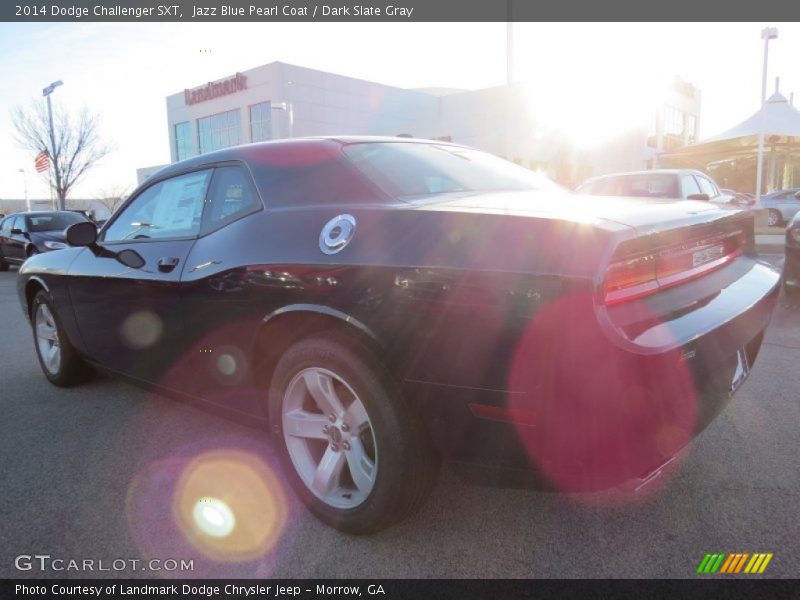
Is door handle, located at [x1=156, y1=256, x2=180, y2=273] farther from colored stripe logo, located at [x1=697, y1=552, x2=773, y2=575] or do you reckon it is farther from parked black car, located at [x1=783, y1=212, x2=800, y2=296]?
parked black car, located at [x1=783, y1=212, x2=800, y2=296]

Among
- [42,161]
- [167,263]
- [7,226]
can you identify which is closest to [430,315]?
[167,263]

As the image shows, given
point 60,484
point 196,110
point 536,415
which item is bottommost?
point 60,484

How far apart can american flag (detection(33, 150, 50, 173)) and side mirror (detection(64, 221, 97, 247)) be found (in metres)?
31.6

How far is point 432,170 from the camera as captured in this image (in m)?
2.64

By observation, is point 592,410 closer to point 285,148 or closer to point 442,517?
point 442,517

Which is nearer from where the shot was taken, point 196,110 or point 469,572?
point 469,572

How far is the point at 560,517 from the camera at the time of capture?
7.55ft

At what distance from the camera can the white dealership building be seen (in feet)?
117

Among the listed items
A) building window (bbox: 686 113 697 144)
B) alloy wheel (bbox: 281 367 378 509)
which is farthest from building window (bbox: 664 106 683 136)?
alloy wheel (bbox: 281 367 378 509)

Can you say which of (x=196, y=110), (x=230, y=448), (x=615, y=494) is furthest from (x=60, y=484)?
(x=196, y=110)

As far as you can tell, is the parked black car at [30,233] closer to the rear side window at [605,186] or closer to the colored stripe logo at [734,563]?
the rear side window at [605,186]

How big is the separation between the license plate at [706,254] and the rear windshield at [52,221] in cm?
1434

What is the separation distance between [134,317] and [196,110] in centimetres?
4501

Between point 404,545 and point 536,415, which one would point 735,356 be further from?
point 404,545
